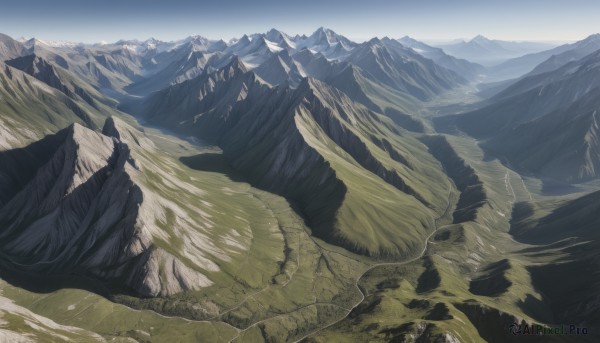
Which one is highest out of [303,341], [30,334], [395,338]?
[30,334]

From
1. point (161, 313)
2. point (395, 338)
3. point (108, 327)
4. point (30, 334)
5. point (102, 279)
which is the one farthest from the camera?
point (102, 279)

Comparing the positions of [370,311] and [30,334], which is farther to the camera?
[370,311]

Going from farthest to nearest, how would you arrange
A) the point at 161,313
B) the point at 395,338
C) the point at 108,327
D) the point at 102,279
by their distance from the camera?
the point at 102,279 < the point at 161,313 < the point at 108,327 < the point at 395,338

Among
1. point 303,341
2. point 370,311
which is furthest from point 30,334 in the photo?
point 370,311

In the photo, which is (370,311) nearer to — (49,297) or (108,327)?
(108,327)

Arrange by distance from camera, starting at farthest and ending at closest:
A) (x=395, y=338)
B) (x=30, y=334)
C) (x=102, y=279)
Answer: (x=102, y=279), (x=395, y=338), (x=30, y=334)

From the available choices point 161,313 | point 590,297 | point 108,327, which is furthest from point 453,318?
point 108,327

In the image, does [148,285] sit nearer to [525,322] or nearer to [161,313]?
[161,313]

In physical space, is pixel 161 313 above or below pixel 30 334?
below

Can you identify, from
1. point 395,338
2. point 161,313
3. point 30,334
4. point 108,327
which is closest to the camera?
point 30,334
